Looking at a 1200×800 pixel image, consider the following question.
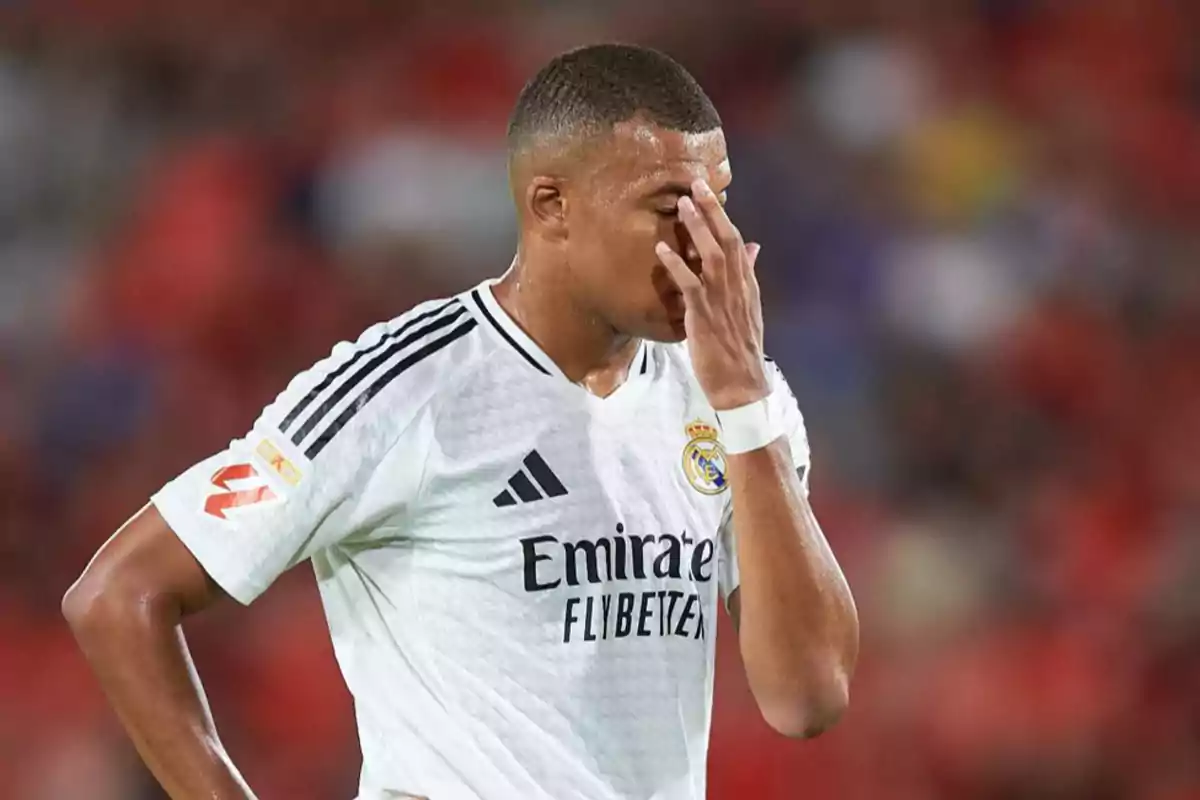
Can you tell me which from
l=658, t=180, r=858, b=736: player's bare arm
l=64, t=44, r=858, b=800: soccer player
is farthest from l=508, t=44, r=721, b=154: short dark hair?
l=658, t=180, r=858, b=736: player's bare arm

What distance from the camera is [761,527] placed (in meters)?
2.25

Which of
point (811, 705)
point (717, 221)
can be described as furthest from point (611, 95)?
point (811, 705)

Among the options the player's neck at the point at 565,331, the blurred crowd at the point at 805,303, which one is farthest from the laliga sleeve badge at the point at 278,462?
the blurred crowd at the point at 805,303

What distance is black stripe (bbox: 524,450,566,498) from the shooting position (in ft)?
7.61

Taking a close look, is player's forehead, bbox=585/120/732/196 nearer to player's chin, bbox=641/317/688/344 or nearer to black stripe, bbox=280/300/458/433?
player's chin, bbox=641/317/688/344

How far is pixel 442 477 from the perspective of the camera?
226 centimetres

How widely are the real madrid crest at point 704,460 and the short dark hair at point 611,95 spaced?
1.47 ft

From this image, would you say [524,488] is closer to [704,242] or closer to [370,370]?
[370,370]

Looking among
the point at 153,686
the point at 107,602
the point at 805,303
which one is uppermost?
the point at 805,303

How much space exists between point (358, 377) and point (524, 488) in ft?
0.88

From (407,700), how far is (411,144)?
4058 mm

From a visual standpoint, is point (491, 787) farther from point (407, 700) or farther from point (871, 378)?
point (871, 378)

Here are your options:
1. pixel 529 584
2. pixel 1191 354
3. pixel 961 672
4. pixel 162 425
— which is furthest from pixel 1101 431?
pixel 529 584

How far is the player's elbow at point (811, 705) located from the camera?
229cm
